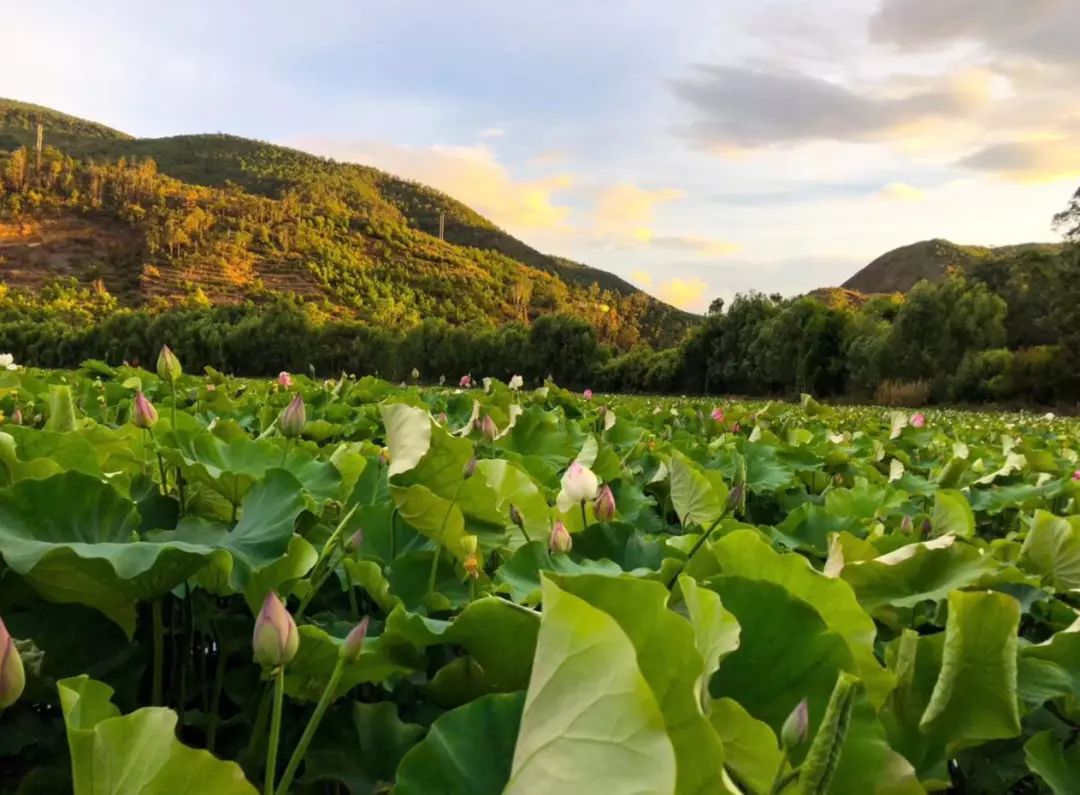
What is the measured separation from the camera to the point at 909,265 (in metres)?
108

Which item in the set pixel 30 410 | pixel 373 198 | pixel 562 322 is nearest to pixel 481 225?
pixel 373 198

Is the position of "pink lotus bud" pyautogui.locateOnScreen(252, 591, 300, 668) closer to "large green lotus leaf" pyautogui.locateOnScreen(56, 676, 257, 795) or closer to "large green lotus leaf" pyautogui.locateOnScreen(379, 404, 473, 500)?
"large green lotus leaf" pyautogui.locateOnScreen(56, 676, 257, 795)

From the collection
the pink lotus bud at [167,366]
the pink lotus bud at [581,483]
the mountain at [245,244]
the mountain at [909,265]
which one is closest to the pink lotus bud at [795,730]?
the pink lotus bud at [581,483]

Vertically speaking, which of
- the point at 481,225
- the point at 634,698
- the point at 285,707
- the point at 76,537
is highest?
the point at 481,225

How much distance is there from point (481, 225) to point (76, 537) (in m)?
110

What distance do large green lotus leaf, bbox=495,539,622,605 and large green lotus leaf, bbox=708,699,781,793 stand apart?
1.15 ft

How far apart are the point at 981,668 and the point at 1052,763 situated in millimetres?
98

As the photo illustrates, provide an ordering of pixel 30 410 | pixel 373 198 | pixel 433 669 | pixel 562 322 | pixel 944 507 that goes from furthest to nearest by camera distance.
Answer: pixel 373 198 → pixel 562 322 → pixel 30 410 → pixel 944 507 → pixel 433 669

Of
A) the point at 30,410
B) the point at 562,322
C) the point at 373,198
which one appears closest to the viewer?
the point at 30,410

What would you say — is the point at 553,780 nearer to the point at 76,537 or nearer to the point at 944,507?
the point at 76,537

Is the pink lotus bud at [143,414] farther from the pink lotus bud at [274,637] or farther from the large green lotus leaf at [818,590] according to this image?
the large green lotus leaf at [818,590]

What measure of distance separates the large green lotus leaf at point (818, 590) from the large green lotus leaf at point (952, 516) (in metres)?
0.72

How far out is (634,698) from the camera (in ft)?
1.15

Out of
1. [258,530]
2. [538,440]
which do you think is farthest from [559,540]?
[538,440]
